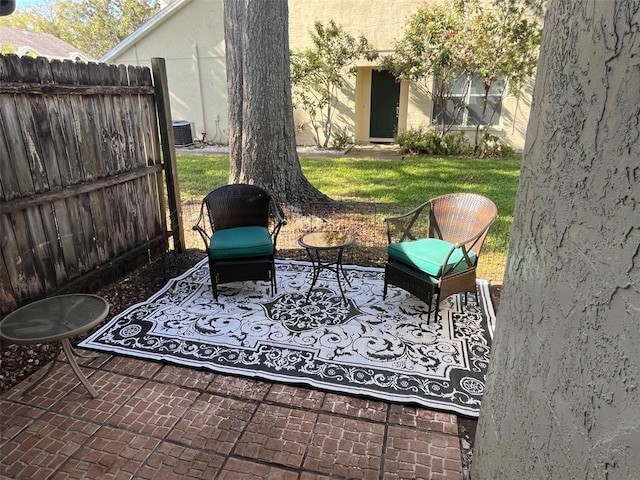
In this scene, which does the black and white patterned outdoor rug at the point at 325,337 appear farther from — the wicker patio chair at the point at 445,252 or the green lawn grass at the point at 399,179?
the green lawn grass at the point at 399,179

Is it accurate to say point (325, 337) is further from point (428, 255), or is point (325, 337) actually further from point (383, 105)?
point (383, 105)

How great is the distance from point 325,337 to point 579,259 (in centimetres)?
222

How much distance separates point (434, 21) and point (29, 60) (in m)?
9.07

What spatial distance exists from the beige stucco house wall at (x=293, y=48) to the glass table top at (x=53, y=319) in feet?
35.2

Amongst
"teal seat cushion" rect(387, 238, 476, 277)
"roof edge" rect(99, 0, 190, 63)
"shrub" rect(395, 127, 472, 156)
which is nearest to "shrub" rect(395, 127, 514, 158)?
"shrub" rect(395, 127, 472, 156)

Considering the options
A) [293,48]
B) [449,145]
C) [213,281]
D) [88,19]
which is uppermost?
[88,19]

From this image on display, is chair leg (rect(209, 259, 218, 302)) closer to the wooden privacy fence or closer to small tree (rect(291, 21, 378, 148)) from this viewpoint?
the wooden privacy fence

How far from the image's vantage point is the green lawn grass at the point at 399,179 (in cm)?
652

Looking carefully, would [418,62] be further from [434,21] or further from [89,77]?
[89,77]

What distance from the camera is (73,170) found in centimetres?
344

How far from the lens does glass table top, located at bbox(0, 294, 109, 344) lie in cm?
220

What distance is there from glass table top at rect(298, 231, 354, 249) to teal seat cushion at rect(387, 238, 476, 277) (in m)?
0.42

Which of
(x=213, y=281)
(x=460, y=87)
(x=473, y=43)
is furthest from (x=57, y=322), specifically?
(x=460, y=87)

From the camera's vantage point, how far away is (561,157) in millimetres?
1105
